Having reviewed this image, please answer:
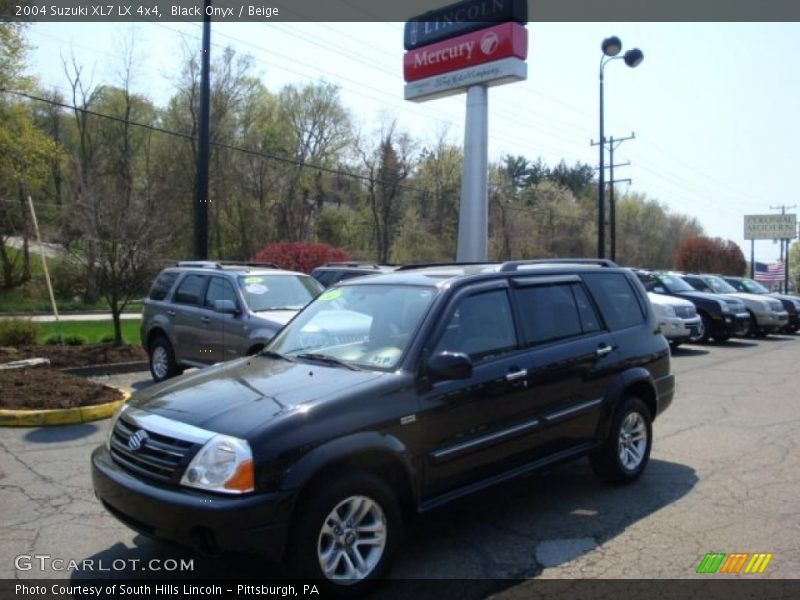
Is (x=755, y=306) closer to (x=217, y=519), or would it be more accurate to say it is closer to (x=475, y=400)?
(x=475, y=400)

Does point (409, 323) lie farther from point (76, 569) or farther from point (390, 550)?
point (76, 569)

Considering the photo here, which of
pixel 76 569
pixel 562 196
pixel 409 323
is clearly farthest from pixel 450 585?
pixel 562 196

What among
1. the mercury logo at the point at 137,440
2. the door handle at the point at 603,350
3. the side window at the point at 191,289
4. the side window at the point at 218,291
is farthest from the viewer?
the side window at the point at 191,289

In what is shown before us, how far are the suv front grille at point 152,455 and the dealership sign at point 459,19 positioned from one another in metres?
16.9

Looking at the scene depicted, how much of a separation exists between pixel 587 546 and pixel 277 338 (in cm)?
265

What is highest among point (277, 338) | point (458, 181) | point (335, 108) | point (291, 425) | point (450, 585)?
point (335, 108)

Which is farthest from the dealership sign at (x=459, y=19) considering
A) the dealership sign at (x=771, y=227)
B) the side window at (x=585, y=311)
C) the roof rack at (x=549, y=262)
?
the dealership sign at (x=771, y=227)

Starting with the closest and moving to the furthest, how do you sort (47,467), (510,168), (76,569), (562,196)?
(76,569) < (47,467) < (562,196) < (510,168)

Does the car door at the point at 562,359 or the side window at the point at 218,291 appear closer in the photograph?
the car door at the point at 562,359

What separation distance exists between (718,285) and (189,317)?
17.6 metres

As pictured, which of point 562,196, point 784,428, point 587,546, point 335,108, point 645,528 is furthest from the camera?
point 562,196

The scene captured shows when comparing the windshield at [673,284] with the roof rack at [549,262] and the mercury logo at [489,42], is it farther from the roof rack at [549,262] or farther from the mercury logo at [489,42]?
the roof rack at [549,262]

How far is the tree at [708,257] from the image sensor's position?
49594 mm

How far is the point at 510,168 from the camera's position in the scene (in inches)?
2857
